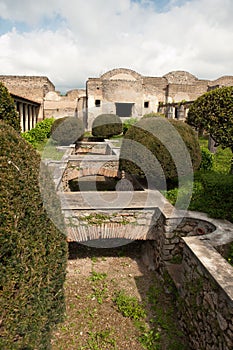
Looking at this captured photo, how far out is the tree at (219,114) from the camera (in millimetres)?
4719

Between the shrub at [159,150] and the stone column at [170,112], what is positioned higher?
the stone column at [170,112]

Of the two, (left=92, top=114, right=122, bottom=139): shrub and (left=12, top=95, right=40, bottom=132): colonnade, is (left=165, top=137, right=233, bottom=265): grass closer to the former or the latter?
(left=92, top=114, right=122, bottom=139): shrub

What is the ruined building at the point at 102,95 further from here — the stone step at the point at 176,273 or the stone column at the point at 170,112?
the stone step at the point at 176,273

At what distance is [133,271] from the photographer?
14.2ft

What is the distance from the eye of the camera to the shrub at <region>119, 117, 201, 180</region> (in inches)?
233

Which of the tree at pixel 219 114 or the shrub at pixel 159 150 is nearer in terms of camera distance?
the tree at pixel 219 114

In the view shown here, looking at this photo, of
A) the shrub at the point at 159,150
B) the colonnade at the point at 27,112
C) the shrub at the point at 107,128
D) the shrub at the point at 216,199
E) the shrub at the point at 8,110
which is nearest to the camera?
the shrub at the point at 216,199

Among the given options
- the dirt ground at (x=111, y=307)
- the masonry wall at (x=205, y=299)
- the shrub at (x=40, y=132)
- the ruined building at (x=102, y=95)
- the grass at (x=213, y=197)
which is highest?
the ruined building at (x=102, y=95)

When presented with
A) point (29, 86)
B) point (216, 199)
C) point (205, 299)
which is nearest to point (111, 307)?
point (205, 299)

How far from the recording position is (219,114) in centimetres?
480

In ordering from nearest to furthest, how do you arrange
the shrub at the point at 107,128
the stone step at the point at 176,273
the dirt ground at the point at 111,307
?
the dirt ground at the point at 111,307 < the stone step at the point at 176,273 < the shrub at the point at 107,128

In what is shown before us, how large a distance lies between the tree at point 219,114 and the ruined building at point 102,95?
1521 cm

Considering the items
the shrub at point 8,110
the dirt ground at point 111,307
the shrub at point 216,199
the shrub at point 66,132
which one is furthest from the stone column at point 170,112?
the dirt ground at point 111,307

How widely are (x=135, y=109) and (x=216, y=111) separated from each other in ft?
58.0
